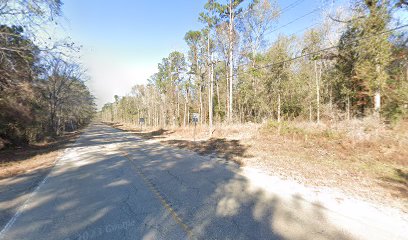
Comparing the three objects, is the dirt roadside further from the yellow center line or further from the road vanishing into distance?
the yellow center line

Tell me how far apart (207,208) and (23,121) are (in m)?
17.4

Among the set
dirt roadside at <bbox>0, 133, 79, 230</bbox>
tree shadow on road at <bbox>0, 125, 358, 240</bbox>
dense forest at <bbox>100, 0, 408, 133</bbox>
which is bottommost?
dirt roadside at <bbox>0, 133, 79, 230</bbox>

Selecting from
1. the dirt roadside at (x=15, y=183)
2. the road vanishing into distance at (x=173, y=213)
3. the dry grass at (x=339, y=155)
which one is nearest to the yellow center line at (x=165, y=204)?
the road vanishing into distance at (x=173, y=213)

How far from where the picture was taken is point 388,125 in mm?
10844

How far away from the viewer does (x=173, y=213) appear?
15.4 feet

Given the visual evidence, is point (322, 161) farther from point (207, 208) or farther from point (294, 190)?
point (207, 208)

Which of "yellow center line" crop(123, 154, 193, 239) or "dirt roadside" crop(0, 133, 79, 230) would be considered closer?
"yellow center line" crop(123, 154, 193, 239)

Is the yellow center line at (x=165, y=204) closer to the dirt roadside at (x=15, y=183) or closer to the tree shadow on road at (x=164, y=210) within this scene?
the tree shadow on road at (x=164, y=210)

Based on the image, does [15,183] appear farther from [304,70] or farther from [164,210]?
[304,70]

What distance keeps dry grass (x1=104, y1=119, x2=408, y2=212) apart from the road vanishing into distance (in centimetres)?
205

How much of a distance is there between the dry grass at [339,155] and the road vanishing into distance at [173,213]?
6.71 feet

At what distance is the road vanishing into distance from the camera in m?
3.92

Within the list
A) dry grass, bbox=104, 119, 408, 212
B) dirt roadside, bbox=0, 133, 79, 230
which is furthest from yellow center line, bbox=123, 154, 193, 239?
dry grass, bbox=104, 119, 408, 212

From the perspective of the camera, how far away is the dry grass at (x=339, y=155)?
654 cm
